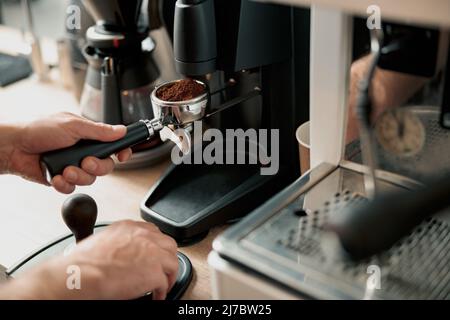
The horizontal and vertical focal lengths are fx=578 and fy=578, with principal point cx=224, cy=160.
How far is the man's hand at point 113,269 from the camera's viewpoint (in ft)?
1.76

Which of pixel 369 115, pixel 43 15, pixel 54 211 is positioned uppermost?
pixel 369 115

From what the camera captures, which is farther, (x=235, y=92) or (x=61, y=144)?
(x=235, y=92)

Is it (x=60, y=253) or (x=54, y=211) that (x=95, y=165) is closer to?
(x=60, y=253)

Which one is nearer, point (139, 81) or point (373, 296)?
point (373, 296)

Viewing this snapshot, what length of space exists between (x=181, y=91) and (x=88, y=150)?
0.47ft

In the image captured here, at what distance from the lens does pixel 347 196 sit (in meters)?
0.56

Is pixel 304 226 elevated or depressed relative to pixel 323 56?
depressed

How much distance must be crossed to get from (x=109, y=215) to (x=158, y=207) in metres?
0.09

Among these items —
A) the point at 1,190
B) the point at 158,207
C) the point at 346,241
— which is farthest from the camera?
the point at 1,190

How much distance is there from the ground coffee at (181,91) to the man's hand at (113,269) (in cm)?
15

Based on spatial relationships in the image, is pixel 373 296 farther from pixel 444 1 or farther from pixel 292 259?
pixel 444 1

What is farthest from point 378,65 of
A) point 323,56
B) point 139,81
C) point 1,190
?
point 1,190

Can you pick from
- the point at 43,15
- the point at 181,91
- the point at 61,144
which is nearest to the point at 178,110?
the point at 181,91

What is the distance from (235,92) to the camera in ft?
2.61
